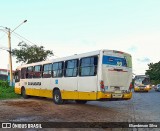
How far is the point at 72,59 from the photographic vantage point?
56.6ft

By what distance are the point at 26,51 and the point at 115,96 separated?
1454 inches

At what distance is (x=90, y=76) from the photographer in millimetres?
15359

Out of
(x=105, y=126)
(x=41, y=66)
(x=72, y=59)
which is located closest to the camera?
(x=105, y=126)

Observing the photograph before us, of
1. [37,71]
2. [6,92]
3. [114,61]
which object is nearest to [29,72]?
[37,71]

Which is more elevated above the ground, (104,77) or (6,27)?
(6,27)

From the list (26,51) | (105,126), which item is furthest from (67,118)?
(26,51)

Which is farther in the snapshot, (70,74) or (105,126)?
(70,74)

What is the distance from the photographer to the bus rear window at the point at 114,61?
1508cm

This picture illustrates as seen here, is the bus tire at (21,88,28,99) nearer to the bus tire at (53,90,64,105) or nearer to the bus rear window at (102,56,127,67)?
the bus tire at (53,90,64,105)

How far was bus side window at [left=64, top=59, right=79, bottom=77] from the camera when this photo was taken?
16.9 meters

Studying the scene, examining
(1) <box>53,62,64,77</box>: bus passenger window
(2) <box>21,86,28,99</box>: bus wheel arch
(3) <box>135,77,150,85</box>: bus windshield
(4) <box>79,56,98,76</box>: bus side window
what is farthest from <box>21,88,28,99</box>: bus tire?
(3) <box>135,77,150,85</box>: bus windshield

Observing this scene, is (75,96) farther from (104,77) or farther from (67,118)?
(67,118)

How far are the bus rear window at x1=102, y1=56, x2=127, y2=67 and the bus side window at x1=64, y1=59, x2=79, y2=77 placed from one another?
2.19 meters

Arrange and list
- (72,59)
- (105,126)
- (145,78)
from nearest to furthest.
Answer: (105,126) → (72,59) → (145,78)
